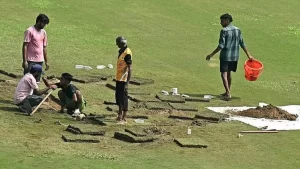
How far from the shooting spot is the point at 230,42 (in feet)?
60.0

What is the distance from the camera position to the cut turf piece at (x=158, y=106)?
16438 millimetres

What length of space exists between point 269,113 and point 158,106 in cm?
239

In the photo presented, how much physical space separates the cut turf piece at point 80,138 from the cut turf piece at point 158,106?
10.8ft

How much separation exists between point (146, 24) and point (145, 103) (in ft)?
35.0

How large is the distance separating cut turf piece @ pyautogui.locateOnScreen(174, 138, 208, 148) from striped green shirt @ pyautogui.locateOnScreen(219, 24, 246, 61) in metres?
4.90

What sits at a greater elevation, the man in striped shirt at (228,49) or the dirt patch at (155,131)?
the man in striped shirt at (228,49)

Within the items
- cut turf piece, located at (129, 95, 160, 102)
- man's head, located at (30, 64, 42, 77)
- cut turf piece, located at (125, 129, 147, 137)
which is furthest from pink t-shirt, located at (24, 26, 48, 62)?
cut turf piece, located at (125, 129, 147, 137)

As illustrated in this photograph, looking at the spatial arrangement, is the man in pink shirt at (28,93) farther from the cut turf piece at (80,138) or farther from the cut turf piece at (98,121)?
the cut turf piece at (80,138)

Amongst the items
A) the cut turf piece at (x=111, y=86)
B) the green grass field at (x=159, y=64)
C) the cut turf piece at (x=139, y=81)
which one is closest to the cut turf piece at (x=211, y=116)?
the green grass field at (x=159, y=64)

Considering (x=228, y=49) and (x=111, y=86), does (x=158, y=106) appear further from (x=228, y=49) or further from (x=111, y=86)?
(x=228, y=49)

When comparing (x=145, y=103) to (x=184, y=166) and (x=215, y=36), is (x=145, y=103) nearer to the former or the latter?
(x=184, y=166)

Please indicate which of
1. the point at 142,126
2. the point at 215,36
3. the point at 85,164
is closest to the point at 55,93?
the point at 142,126

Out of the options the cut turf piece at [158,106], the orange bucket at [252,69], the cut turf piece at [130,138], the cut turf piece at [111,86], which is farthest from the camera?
the cut turf piece at [111,86]

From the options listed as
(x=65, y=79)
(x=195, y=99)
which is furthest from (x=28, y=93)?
(x=195, y=99)
